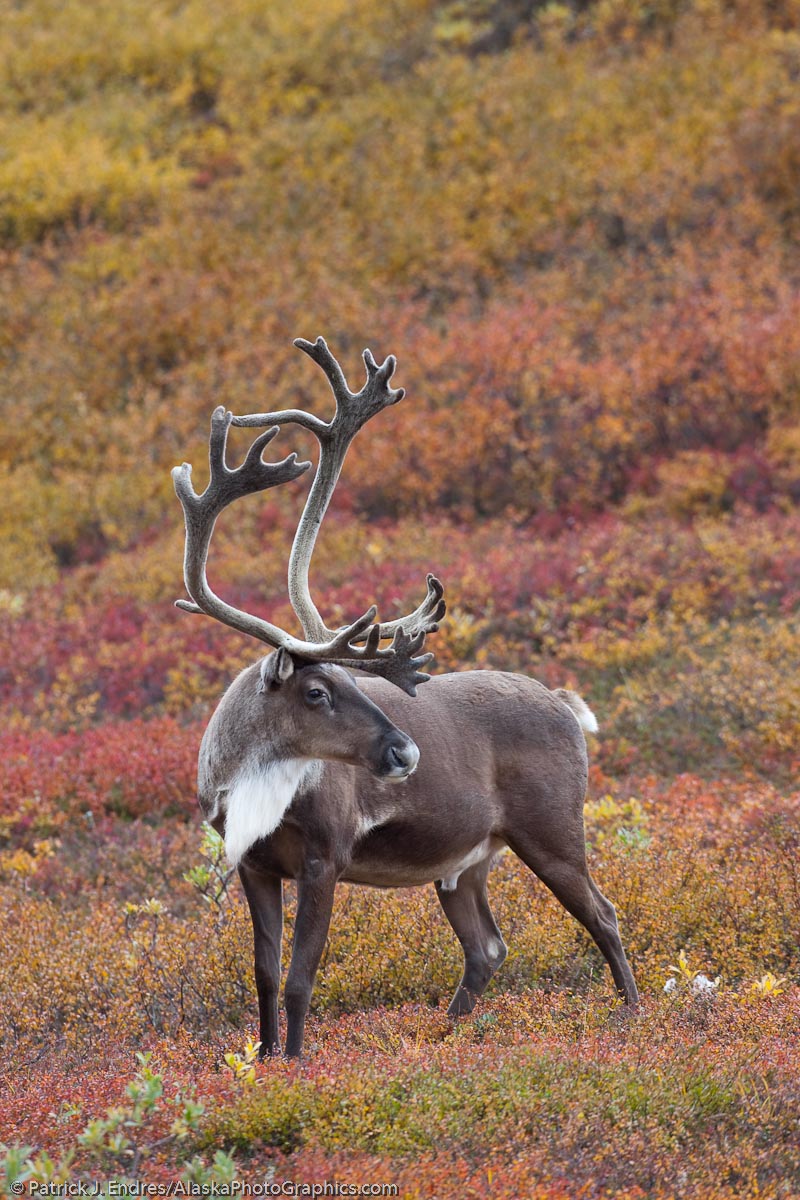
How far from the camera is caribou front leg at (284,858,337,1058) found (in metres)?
5.40

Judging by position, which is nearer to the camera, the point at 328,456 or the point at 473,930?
the point at 328,456

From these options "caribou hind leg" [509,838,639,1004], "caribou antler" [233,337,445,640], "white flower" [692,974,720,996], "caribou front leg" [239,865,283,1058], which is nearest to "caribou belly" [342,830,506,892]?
"caribou hind leg" [509,838,639,1004]

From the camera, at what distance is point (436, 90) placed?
24172 millimetres

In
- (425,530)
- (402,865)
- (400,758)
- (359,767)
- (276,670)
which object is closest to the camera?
(400,758)

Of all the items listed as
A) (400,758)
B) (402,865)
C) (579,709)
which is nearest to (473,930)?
(402,865)

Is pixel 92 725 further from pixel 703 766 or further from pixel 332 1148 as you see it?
pixel 332 1148

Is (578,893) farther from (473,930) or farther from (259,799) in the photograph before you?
(259,799)

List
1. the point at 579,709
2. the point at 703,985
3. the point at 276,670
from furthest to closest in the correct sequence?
the point at 579,709
the point at 703,985
the point at 276,670

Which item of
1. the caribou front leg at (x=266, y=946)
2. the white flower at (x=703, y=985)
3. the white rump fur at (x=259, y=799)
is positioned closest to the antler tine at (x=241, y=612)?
the white rump fur at (x=259, y=799)

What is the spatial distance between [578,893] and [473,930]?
648mm

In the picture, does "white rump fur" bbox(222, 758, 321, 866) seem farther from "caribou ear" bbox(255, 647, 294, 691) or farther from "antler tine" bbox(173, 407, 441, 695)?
"antler tine" bbox(173, 407, 441, 695)

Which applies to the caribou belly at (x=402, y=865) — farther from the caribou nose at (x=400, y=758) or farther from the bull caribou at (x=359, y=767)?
the caribou nose at (x=400, y=758)

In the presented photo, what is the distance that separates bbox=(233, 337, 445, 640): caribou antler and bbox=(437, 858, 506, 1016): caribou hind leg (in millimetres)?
1469

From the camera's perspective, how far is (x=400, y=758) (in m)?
5.46
